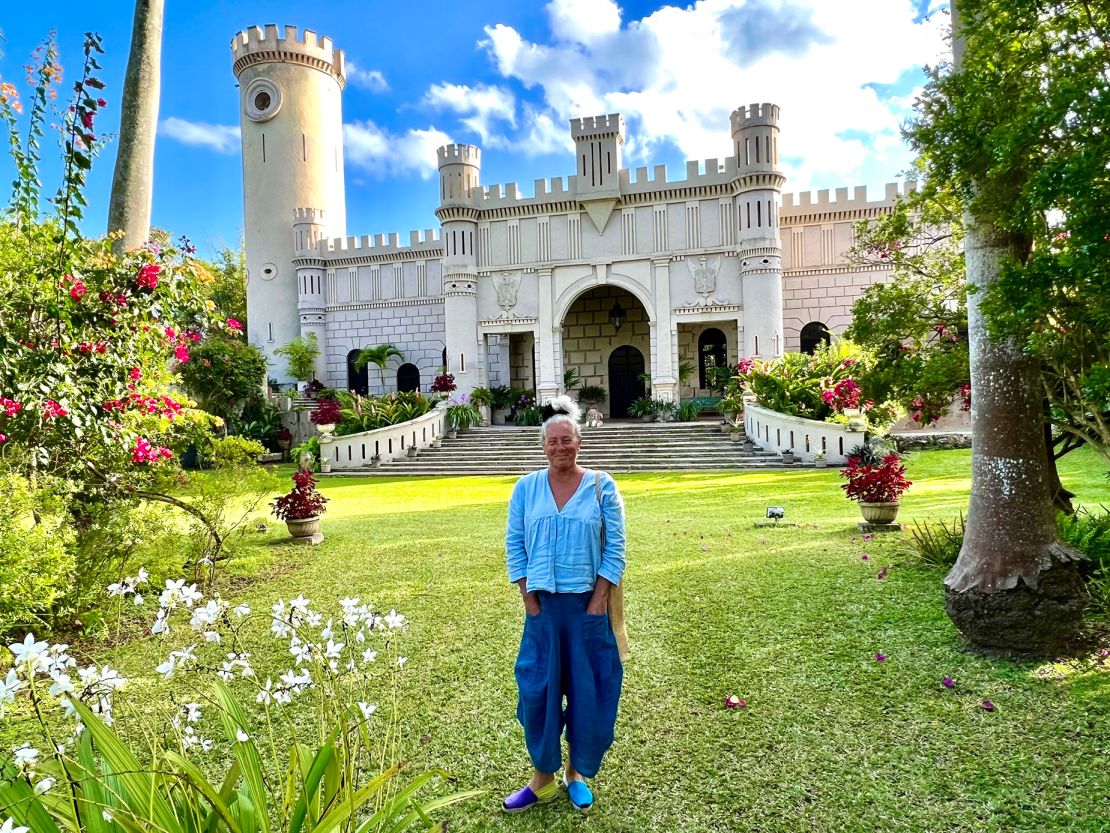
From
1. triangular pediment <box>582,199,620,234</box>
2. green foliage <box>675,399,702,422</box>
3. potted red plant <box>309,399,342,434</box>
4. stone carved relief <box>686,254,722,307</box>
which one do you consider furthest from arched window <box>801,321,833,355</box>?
potted red plant <box>309,399,342,434</box>

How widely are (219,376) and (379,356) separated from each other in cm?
501

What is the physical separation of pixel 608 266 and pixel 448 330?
5.32 metres

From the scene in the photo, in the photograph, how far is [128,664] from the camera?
14.6 ft

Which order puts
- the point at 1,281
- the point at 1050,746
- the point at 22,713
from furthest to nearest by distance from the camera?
the point at 1,281, the point at 22,713, the point at 1050,746

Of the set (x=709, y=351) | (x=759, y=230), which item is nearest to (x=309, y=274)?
(x=709, y=351)

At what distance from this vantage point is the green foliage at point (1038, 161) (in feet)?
8.73

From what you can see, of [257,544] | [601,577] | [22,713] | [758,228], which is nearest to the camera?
[601,577]

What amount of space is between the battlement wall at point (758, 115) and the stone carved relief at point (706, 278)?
12.2ft

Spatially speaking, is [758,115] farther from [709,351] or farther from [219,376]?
[219,376]

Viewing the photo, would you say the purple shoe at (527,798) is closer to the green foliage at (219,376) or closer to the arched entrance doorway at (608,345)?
the green foliage at (219,376)

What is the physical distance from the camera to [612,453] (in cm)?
1597

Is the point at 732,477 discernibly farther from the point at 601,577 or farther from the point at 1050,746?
the point at 601,577

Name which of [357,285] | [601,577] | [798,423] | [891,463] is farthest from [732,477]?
[357,285]

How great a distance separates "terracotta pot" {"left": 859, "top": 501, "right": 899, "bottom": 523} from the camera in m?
7.15
